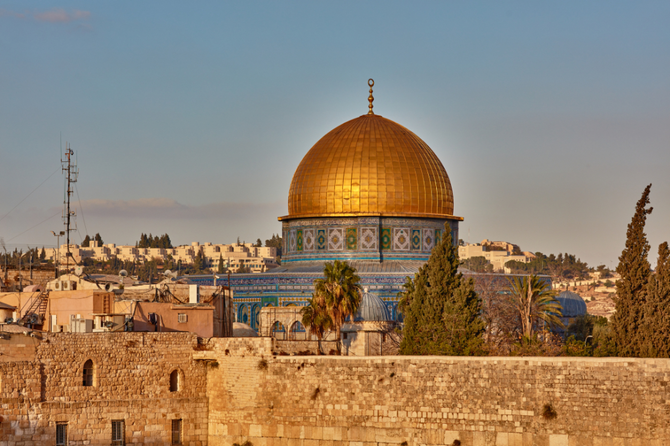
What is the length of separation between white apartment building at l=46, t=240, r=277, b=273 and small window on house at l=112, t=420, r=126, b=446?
6840cm

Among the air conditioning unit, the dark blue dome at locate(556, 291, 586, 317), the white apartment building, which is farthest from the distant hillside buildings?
the air conditioning unit

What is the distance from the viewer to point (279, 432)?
69.8ft

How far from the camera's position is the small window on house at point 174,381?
21719 mm

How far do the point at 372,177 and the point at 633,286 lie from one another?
602 inches

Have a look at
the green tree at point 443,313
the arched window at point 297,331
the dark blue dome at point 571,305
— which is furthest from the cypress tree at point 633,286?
the dark blue dome at point 571,305

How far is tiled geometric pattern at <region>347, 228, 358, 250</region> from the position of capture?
1412 inches

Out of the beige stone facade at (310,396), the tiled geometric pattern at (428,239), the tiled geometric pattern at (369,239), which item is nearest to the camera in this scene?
the beige stone facade at (310,396)

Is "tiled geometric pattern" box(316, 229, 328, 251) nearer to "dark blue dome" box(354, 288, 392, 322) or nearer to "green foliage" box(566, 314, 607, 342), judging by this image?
"dark blue dome" box(354, 288, 392, 322)

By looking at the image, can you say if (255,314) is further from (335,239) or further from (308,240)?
(335,239)

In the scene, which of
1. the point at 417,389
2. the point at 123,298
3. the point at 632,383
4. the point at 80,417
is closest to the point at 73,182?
the point at 123,298

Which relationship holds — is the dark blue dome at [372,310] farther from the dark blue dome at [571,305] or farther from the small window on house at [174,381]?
the dark blue dome at [571,305]

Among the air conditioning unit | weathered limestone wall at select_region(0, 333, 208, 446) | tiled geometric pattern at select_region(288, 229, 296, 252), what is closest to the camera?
weathered limestone wall at select_region(0, 333, 208, 446)

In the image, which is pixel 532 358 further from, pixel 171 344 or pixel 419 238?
pixel 419 238

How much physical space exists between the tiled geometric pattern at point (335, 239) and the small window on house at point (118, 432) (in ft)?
51.9
